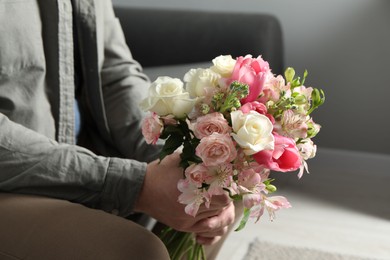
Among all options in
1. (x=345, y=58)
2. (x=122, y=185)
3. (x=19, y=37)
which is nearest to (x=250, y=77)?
(x=122, y=185)

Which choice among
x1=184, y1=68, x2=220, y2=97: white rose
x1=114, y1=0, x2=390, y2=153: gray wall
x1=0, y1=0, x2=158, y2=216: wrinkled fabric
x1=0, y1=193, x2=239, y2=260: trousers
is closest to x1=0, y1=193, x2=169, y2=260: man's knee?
x1=0, y1=193, x2=239, y2=260: trousers

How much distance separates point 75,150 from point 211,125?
292 mm

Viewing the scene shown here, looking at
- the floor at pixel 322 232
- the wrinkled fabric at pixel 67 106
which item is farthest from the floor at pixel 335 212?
the wrinkled fabric at pixel 67 106

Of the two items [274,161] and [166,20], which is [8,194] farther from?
[166,20]

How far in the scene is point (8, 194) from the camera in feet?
3.29

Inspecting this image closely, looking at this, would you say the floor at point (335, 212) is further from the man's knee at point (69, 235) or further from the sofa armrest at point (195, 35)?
the man's knee at point (69, 235)

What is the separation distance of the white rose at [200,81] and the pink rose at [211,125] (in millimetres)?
59

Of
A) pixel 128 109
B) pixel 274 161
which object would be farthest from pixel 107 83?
pixel 274 161

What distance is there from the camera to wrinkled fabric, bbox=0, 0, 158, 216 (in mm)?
1036

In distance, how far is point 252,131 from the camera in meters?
0.85

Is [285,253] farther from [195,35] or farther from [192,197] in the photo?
[192,197]

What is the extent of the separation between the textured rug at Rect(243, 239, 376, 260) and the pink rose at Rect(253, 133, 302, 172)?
3.89 feet

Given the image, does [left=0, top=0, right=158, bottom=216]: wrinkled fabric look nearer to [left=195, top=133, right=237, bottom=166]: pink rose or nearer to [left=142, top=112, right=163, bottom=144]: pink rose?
[left=142, top=112, right=163, bottom=144]: pink rose

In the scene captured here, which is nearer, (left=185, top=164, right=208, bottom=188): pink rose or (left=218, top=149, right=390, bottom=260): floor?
(left=185, top=164, right=208, bottom=188): pink rose
